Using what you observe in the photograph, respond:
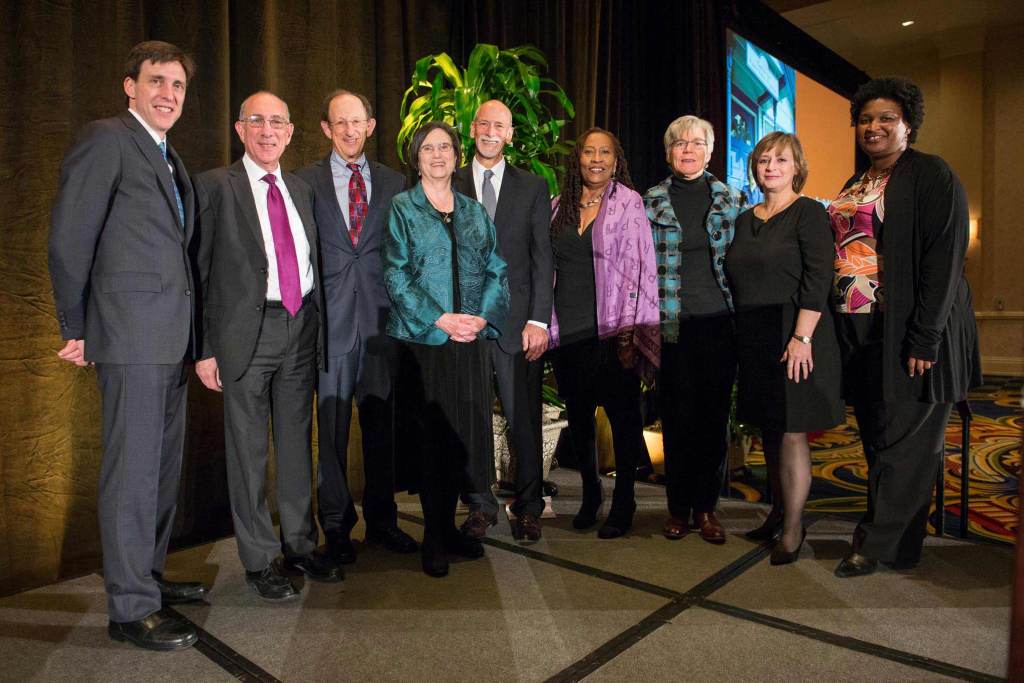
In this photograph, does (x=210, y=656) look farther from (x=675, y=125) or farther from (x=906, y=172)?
(x=906, y=172)

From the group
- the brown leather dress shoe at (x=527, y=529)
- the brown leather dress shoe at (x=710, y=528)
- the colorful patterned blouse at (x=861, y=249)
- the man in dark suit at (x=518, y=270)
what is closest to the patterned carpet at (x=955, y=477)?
the brown leather dress shoe at (x=710, y=528)

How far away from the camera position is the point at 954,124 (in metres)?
9.18

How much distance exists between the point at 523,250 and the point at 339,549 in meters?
1.18

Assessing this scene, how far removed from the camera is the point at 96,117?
102 inches

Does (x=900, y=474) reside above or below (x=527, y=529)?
above

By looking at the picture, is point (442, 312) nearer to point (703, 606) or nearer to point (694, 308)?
point (694, 308)

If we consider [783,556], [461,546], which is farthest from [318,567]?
[783,556]

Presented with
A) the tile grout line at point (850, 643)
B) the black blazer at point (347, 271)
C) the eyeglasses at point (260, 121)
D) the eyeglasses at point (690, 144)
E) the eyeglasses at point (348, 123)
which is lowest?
the tile grout line at point (850, 643)

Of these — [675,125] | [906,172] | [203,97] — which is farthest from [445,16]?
[906,172]

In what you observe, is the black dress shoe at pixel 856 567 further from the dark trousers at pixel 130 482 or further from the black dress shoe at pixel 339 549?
the dark trousers at pixel 130 482

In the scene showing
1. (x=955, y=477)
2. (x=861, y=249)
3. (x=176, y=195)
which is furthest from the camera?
(x=955, y=477)

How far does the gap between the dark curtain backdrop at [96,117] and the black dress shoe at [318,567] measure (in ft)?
2.38

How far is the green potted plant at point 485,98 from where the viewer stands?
316 centimetres

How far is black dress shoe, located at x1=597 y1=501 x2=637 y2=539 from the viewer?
9.17 feet
